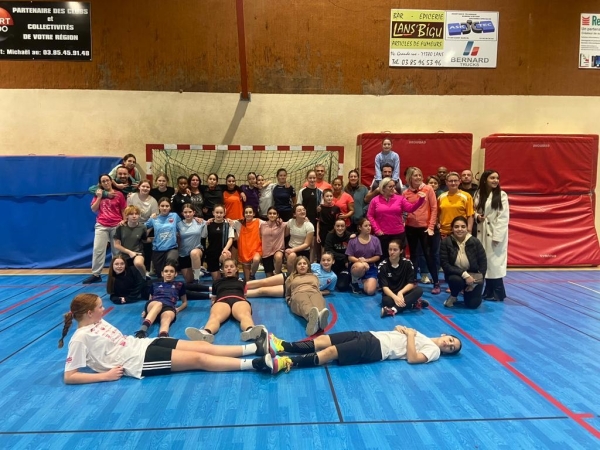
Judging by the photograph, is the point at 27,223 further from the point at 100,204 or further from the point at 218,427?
the point at 218,427

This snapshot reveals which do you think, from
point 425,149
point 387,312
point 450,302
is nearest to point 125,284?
point 387,312

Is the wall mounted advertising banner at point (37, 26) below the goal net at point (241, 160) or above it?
above

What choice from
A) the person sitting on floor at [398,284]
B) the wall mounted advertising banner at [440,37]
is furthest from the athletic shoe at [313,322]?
the wall mounted advertising banner at [440,37]

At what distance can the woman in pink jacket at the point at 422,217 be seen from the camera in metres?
7.08

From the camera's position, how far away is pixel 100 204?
7.54 meters

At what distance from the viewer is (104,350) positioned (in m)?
3.54

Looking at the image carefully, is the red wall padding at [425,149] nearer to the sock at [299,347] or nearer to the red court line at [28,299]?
the sock at [299,347]

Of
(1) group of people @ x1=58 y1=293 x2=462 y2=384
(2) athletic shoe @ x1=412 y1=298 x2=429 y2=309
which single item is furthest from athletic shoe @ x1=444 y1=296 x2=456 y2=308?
(1) group of people @ x1=58 y1=293 x2=462 y2=384

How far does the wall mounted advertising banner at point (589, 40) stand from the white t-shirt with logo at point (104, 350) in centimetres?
1121

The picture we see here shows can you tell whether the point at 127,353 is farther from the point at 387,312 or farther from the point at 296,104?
the point at 296,104

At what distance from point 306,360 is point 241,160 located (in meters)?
6.24

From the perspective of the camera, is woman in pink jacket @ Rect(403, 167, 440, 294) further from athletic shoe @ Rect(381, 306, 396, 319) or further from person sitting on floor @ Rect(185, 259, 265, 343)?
person sitting on floor @ Rect(185, 259, 265, 343)

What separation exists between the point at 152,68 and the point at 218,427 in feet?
28.0

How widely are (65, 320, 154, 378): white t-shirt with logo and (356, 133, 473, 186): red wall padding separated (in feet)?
21.9
